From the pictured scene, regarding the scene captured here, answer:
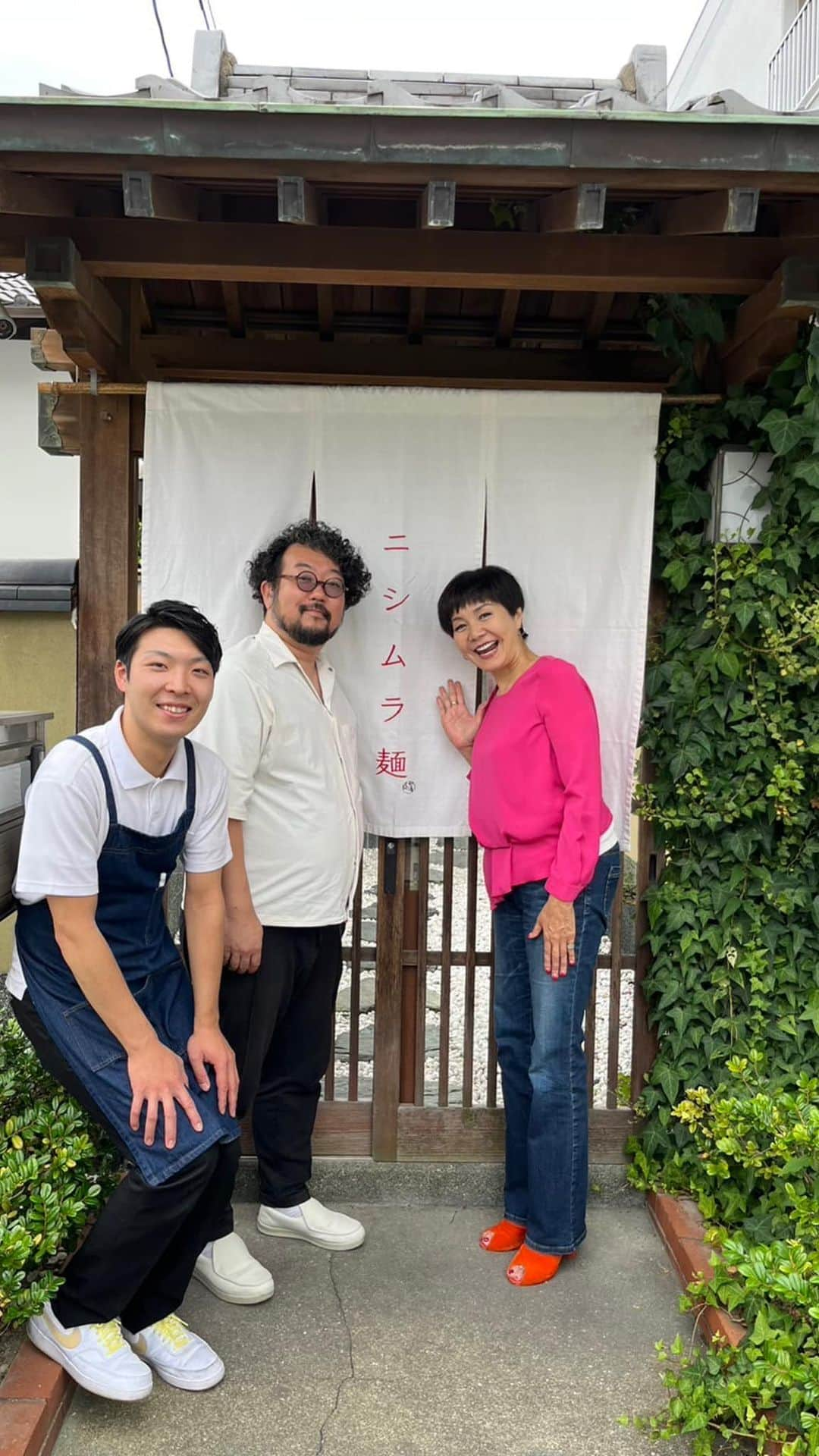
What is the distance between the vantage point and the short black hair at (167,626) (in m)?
3.15

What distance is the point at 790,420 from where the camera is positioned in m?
3.92

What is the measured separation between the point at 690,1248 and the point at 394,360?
379 cm

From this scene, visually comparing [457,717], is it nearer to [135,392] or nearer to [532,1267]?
[135,392]

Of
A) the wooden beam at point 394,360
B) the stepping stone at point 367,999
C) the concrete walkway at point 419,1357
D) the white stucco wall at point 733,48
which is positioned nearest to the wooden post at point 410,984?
the concrete walkway at point 419,1357

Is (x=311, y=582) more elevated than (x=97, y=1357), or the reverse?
(x=311, y=582)

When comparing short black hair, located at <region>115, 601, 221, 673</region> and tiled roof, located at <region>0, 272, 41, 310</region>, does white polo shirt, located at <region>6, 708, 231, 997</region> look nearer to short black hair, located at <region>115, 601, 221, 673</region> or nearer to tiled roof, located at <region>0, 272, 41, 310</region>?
short black hair, located at <region>115, 601, 221, 673</region>

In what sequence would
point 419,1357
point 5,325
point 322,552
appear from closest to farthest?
point 419,1357
point 322,552
point 5,325

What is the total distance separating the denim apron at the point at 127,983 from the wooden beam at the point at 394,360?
2.02 metres

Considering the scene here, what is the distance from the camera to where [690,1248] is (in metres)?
3.87

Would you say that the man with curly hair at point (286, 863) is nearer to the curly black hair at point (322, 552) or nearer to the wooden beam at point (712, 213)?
the curly black hair at point (322, 552)

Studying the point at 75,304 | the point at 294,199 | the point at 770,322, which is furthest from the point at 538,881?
the point at 75,304

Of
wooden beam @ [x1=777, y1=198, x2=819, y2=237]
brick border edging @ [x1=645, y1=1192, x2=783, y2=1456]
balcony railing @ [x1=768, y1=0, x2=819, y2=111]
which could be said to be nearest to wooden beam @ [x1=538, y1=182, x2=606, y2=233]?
wooden beam @ [x1=777, y1=198, x2=819, y2=237]

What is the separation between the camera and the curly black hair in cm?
397

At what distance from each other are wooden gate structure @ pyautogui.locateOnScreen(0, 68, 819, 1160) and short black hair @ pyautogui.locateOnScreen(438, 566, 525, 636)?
0.89 meters
